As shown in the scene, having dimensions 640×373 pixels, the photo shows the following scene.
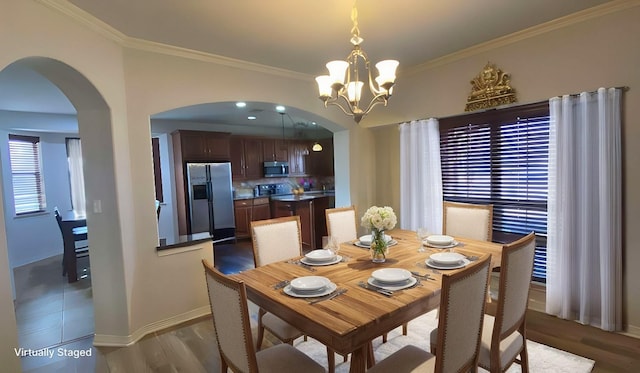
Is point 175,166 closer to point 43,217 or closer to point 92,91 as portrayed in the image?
point 43,217

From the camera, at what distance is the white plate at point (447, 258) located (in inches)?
77.2

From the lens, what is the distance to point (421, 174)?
12.5 ft

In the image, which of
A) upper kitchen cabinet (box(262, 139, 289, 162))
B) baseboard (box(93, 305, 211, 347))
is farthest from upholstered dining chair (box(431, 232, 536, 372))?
upper kitchen cabinet (box(262, 139, 289, 162))

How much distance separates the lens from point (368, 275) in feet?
6.22

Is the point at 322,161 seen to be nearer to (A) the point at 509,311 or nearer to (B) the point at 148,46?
(B) the point at 148,46

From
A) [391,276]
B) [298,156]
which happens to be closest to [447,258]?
[391,276]

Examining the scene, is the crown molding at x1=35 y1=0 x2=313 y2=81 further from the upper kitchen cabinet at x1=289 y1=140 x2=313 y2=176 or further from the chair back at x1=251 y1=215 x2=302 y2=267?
the upper kitchen cabinet at x1=289 y1=140 x2=313 y2=176

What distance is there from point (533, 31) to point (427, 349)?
2.94 meters

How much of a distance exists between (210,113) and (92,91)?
3286mm

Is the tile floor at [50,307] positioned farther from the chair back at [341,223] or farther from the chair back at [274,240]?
the chair back at [341,223]

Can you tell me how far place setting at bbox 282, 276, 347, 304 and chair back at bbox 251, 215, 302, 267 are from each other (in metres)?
0.74

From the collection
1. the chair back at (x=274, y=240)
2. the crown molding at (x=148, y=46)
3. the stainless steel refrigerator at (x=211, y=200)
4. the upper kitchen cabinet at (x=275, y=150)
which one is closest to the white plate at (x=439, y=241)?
the chair back at (x=274, y=240)

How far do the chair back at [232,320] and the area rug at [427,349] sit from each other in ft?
3.64

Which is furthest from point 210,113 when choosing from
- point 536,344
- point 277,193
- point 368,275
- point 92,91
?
point 536,344
